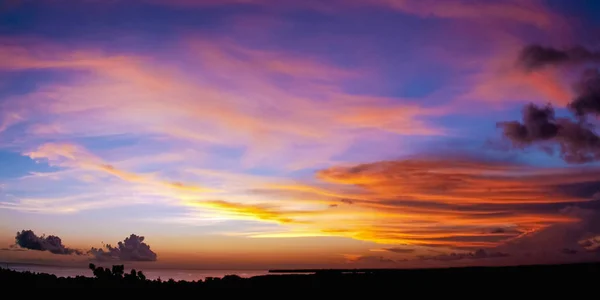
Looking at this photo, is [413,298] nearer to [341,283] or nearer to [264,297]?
[341,283]

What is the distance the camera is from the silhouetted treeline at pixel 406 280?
670 inches

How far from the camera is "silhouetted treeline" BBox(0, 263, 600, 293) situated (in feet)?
55.8

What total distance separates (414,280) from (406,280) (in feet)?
1.22

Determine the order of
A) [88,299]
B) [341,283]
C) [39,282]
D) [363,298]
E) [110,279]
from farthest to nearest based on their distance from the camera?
1. [110,279]
2. [39,282]
3. [341,283]
4. [88,299]
5. [363,298]

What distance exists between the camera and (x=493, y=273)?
61.5 ft

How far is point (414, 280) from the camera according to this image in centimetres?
1855

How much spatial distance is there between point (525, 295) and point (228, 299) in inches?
402

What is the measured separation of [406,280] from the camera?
18812 millimetres

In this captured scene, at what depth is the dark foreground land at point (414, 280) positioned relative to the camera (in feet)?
55.1

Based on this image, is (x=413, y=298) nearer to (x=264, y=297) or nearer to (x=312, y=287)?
(x=312, y=287)

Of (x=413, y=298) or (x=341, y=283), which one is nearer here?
(x=413, y=298)

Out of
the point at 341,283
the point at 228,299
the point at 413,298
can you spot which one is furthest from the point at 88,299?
the point at 413,298

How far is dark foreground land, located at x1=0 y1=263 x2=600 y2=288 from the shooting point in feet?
55.1

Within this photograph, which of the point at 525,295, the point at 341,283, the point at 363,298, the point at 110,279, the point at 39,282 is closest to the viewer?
the point at 525,295
